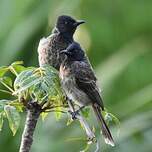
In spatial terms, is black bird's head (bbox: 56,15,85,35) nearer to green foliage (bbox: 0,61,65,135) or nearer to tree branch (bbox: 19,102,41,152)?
green foliage (bbox: 0,61,65,135)

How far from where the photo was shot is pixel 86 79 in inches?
160

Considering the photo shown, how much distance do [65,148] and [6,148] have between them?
3.76 ft

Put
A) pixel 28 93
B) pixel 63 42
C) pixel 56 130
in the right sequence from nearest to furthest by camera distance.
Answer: pixel 28 93 < pixel 63 42 < pixel 56 130

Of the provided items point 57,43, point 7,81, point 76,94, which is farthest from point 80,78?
point 7,81

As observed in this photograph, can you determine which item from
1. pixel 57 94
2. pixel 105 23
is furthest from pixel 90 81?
pixel 105 23

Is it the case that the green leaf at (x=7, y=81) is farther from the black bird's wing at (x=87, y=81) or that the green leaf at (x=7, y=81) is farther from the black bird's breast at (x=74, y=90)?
the black bird's wing at (x=87, y=81)

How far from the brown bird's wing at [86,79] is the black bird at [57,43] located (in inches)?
4.5

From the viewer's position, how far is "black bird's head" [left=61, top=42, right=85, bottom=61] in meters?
3.93

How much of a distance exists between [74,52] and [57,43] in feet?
0.94

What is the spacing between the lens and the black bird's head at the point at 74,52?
12.9 ft

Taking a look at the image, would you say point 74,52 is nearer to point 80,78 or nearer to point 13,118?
point 80,78

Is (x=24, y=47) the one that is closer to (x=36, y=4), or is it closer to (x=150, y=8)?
(x=36, y=4)

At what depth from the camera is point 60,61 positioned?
399cm

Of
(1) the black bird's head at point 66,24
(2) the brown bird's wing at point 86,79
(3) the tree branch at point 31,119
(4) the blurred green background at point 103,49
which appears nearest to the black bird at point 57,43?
(1) the black bird's head at point 66,24
